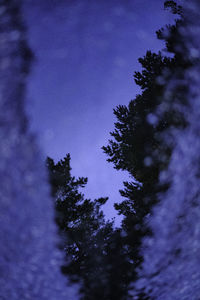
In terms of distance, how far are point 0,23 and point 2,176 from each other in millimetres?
2146

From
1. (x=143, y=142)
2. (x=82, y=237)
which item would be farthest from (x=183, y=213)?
(x=82, y=237)

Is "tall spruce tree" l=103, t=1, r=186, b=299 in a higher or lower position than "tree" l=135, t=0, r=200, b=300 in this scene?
higher

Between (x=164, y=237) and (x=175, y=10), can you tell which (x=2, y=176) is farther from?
(x=175, y=10)

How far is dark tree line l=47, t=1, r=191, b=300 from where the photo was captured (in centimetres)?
516

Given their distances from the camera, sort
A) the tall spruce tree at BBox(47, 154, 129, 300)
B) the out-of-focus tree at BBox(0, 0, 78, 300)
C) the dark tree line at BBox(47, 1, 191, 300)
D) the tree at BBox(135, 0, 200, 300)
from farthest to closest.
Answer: the tall spruce tree at BBox(47, 154, 129, 300)
the dark tree line at BBox(47, 1, 191, 300)
the tree at BBox(135, 0, 200, 300)
the out-of-focus tree at BBox(0, 0, 78, 300)

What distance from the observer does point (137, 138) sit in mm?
6344

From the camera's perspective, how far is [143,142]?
6.00 metres

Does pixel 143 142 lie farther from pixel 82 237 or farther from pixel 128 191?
pixel 82 237

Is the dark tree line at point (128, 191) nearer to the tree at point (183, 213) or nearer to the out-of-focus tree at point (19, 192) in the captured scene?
the tree at point (183, 213)

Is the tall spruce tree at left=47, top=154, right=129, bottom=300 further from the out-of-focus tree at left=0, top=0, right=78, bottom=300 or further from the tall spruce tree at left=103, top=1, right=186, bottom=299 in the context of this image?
the out-of-focus tree at left=0, top=0, right=78, bottom=300

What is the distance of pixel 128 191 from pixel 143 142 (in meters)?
2.59

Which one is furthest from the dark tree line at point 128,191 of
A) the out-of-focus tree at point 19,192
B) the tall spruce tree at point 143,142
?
the out-of-focus tree at point 19,192

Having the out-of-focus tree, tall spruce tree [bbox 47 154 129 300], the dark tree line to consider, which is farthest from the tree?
the out-of-focus tree

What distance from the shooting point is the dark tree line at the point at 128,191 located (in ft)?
16.9
